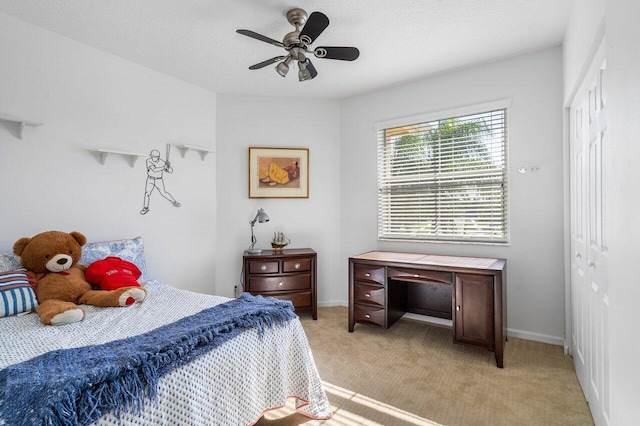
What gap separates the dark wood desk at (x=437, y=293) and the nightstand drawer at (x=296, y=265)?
0.60m

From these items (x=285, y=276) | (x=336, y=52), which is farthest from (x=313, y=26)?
(x=285, y=276)

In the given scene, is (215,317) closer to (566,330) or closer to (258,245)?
(258,245)

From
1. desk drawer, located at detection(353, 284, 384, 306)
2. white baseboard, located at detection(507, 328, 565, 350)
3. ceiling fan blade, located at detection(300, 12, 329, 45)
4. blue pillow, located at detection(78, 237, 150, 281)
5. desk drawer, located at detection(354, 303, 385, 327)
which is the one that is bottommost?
white baseboard, located at detection(507, 328, 565, 350)

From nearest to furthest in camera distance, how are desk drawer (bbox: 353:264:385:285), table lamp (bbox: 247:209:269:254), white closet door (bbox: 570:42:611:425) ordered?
white closet door (bbox: 570:42:611:425) < desk drawer (bbox: 353:264:385:285) < table lamp (bbox: 247:209:269:254)

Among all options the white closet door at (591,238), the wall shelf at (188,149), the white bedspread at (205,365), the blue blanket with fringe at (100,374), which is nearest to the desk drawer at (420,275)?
the white closet door at (591,238)

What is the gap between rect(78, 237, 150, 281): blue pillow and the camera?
7.99 feet

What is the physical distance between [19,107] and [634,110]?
140 inches

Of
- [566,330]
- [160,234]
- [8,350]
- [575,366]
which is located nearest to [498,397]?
[575,366]

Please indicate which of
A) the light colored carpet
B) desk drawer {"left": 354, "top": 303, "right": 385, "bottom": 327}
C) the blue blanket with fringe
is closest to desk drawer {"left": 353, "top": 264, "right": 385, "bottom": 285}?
desk drawer {"left": 354, "top": 303, "right": 385, "bottom": 327}

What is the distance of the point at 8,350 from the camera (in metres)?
1.33

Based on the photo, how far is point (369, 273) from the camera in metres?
3.11

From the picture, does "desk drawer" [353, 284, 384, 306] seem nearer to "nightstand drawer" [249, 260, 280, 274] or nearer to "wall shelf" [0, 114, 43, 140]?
"nightstand drawer" [249, 260, 280, 274]

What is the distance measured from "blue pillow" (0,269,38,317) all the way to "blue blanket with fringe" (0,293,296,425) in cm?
89

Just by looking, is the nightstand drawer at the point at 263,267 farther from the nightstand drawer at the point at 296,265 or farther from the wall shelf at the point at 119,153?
the wall shelf at the point at 119,153
